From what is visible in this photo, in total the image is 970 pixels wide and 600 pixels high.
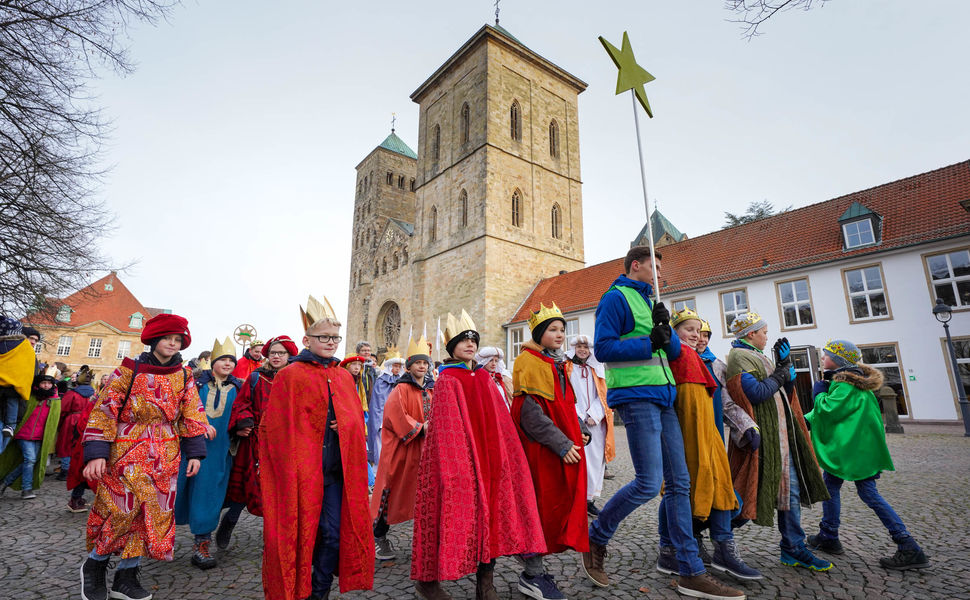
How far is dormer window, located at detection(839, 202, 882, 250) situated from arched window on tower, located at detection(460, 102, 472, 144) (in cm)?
1936

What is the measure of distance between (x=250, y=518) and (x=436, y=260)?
22414 millimetres

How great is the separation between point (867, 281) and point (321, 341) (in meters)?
17.1

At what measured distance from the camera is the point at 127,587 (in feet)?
9.64

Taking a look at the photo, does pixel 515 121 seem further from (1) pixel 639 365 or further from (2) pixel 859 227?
(1) pixel 639 365

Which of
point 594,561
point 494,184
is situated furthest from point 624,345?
point 494,184

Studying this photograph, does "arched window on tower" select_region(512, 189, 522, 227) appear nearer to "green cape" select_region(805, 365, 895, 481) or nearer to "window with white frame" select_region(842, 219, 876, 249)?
"window with white frame" select_region(842, 219, 876, 249)

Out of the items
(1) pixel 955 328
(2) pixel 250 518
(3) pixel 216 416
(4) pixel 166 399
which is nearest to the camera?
(4) pixel 166 399

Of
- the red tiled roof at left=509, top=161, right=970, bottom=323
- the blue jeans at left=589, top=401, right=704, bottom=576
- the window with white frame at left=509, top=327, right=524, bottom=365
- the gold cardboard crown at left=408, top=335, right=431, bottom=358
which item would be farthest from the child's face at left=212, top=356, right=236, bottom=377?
the window with white frame at left=509, top=327, right=524, bottom=365

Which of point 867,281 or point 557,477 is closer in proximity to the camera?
point 557,477

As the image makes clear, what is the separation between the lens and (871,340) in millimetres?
13930

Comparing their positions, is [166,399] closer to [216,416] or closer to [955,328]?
[216,416]

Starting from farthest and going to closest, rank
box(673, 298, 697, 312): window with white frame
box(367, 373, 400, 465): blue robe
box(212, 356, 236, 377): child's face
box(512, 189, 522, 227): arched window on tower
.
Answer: box(512, 189, 522, 227): arched window on tower < box(673, 298, 697, 312): window with white frame < box(367, 373, 400, 465): blue robe < box(212, 356, 236, 377): child's face

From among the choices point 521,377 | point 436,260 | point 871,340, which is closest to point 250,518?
point 521,377

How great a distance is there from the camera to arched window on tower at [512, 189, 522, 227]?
2630 cm
